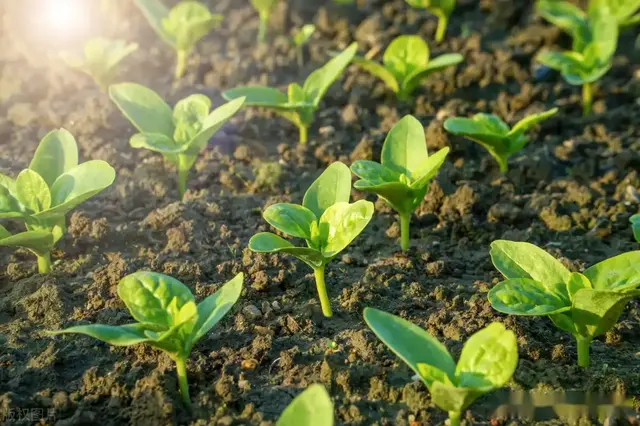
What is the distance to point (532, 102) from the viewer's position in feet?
12.9

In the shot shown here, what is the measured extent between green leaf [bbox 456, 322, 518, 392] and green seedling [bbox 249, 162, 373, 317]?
0.48 m

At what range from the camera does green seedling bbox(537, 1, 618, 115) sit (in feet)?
12.1

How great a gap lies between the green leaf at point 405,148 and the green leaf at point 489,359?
912 mm

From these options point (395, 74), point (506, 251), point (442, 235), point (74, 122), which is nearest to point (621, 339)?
point (506, 251)

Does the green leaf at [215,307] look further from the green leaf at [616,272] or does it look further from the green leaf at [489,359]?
the green leaf at [616,272]

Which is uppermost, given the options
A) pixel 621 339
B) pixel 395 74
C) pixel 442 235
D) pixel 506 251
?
pixel 395 74

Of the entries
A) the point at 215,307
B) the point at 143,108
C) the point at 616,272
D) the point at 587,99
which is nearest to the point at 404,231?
the point at 616,272

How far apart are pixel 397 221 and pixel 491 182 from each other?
0.53m

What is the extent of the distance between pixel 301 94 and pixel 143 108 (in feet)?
2.22

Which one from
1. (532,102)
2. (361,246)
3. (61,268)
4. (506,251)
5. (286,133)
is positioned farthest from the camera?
(532,102)

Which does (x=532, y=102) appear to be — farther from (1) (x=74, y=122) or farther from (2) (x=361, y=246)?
(1) (x=74, y=122)

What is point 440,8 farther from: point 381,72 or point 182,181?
point 182,181

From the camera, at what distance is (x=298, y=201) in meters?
3.15

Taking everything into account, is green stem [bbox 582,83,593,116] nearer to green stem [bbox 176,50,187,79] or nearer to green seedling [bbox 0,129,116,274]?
green stem [bbox 176,50,187,79]
